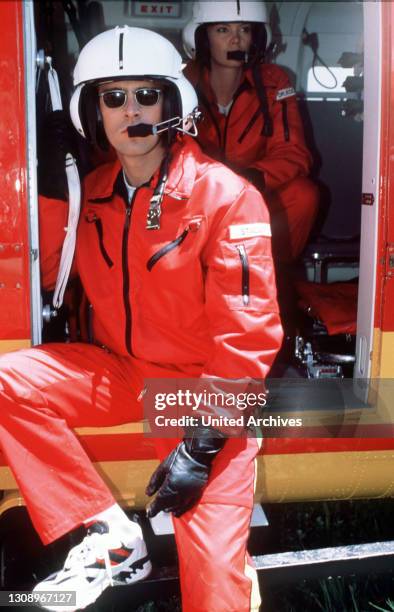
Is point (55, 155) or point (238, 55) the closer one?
point (55, 155)

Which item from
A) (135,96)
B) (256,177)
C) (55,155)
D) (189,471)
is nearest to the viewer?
(189,471)

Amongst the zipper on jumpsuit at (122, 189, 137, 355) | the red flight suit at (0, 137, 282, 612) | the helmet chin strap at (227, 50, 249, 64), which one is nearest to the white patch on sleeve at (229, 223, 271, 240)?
the red flight suit at (0, 137, 282, 612)

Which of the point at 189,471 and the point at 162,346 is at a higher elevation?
the point at 162,346

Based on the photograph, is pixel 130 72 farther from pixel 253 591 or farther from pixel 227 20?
pixel 253 591

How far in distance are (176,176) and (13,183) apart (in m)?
0.56

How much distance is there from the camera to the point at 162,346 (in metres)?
2.52

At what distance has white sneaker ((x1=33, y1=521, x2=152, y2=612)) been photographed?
2.31 meters

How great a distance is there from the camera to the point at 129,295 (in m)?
2.52

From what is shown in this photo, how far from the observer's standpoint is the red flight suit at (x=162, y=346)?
7.38ft

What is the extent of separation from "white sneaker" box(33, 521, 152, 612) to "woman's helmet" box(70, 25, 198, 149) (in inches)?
56.1

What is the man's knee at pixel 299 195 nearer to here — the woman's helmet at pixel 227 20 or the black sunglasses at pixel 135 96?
the woman's helmet at pixel 227 20
